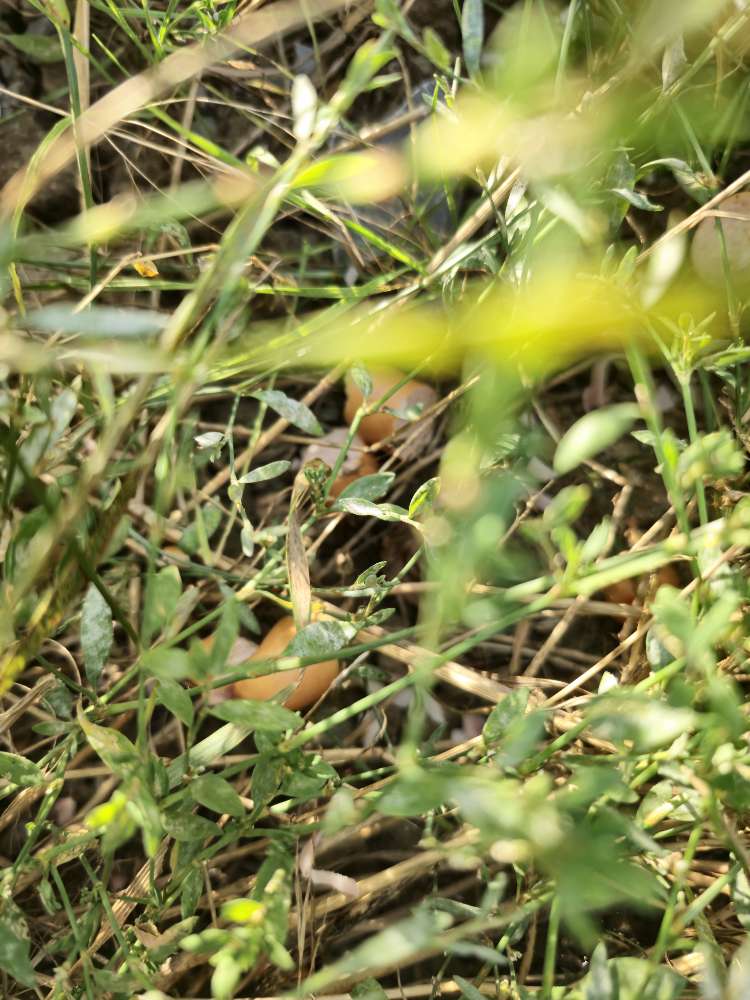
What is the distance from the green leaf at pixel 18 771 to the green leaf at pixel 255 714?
0.68ft

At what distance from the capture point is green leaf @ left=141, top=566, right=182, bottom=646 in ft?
1.62

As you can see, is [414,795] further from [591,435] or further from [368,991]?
[368,991]

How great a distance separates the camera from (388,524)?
1046mm

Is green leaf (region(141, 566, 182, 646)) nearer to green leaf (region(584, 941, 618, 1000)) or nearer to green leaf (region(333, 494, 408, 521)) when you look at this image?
green leaf (region(333, 494, 408, 521))

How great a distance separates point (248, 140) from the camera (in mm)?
1142

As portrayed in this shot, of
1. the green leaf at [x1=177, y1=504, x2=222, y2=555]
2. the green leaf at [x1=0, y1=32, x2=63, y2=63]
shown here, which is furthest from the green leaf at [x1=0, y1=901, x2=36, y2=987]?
the green leaf at [x1=0, y1=32, x2=63, y2=63]

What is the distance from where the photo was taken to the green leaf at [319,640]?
63 centimetres

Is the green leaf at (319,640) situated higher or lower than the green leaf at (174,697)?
lower

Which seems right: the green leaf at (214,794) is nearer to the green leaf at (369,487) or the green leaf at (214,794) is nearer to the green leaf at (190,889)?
the green leaf at (190,889)

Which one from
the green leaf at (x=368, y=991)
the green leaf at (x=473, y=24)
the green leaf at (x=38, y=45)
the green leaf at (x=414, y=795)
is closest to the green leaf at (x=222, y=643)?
the green leaf at (x=414, y=795)

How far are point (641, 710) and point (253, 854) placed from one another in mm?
580

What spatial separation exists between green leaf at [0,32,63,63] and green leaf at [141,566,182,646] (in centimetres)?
89

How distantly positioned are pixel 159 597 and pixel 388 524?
559mm

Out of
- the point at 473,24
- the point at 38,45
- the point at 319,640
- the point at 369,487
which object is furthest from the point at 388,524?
the point at 38,45
